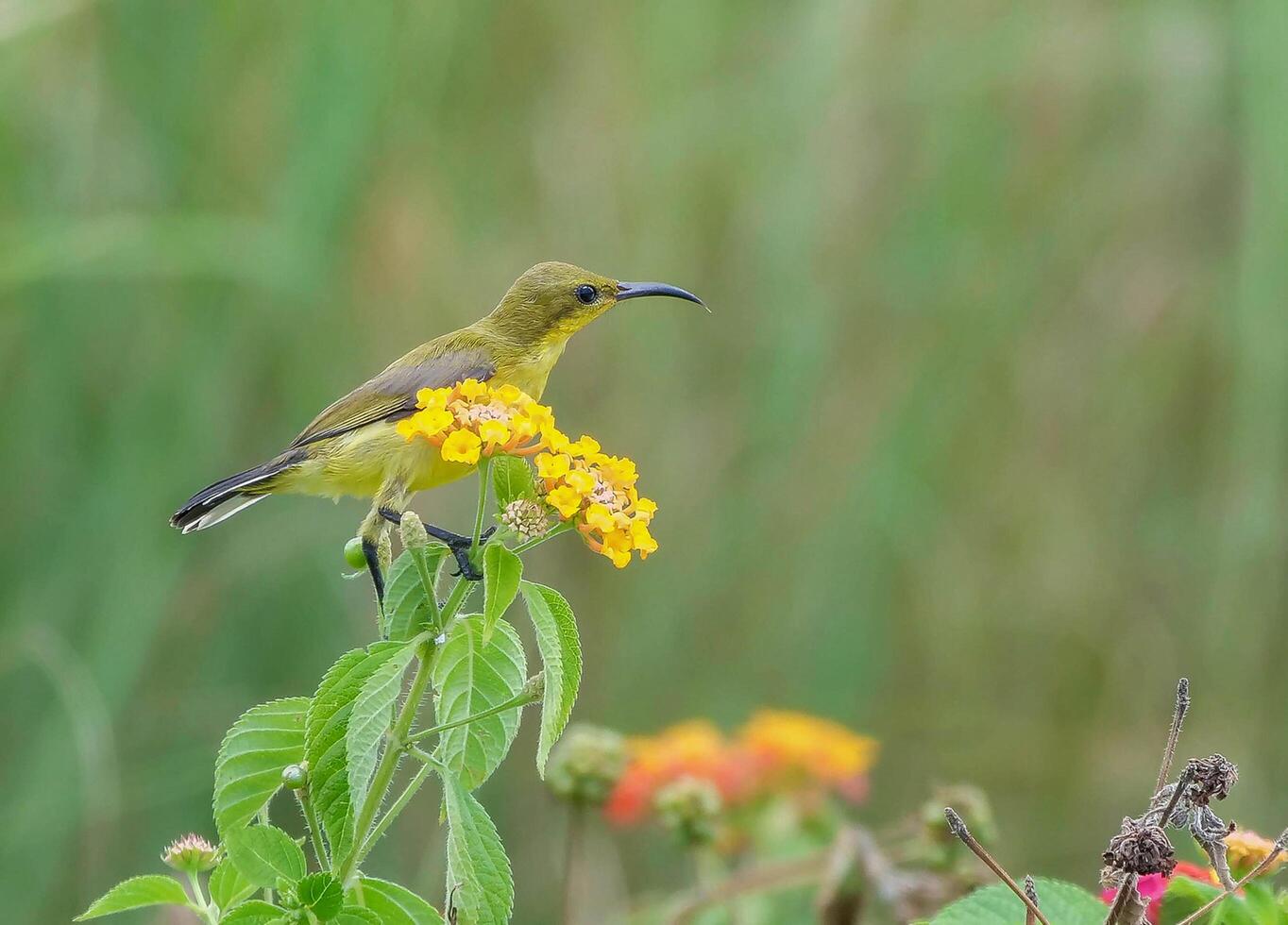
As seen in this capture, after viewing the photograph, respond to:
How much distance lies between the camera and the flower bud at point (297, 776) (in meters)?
1.34

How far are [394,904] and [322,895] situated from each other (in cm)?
9

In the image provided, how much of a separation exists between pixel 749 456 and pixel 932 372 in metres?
0.55

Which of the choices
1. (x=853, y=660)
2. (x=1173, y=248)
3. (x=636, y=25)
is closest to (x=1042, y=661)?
(x=853, y=660)

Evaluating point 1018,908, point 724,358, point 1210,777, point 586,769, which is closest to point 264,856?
point 1018,908

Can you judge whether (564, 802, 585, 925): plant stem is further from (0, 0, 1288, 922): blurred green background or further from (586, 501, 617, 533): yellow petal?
(0, 0, 1288, 922): blurred green background

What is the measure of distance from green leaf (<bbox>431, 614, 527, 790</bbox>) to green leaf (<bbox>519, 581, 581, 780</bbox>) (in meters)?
0.03

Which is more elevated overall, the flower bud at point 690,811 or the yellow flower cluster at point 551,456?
the yellow flower cluster at point 551,456

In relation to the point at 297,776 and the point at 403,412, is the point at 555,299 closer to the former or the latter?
the point at 403,412

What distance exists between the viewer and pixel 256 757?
142cm

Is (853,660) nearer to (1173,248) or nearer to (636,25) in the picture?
(1173,248)

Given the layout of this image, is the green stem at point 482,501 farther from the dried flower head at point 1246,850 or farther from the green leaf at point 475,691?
the dried flower head at point 1246,850

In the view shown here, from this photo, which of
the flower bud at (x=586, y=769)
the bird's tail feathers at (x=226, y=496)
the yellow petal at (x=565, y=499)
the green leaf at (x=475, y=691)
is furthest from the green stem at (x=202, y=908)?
the flower bud at (x=586, y=769)

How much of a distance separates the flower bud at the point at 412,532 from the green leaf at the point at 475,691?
76 mm

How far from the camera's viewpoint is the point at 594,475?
4.63 ft
